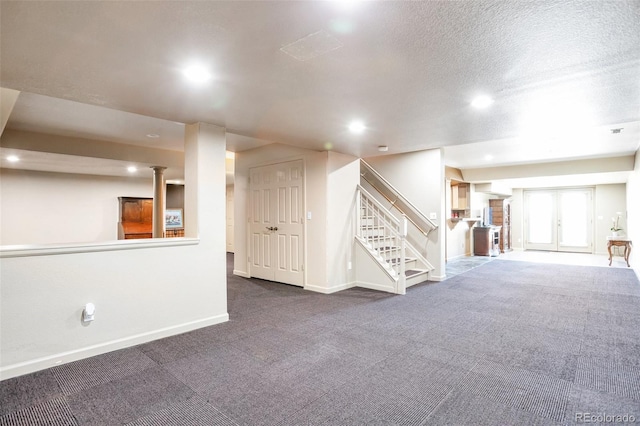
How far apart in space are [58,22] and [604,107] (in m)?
4.34

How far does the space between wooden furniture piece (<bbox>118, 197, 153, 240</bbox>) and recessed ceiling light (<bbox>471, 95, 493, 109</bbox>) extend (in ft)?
25.2

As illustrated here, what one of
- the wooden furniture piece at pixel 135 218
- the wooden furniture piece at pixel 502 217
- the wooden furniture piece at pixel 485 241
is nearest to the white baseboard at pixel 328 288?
the wooden furniture piece at pixel 135 218

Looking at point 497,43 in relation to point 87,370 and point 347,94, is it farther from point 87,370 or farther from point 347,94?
point 87,370

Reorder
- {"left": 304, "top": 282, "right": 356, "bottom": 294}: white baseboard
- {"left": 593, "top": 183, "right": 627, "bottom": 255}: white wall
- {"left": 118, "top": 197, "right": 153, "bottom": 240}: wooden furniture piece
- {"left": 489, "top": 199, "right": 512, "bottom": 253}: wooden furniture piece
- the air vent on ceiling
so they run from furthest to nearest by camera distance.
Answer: {"left": 489, "top": 199, "right": 512, "bottom": 253}: wooden furniture piece, {"left": 593, "top": 183, "right": 627, "bottom": 255}: white wall, {"left": 118, "top": 197, "right": 153, "bottom": 240}: wooden furniture piece, {"left": 304, "top": 282, "right": 356, "bottom": 294}: white baseboard, the air vent on ceiling

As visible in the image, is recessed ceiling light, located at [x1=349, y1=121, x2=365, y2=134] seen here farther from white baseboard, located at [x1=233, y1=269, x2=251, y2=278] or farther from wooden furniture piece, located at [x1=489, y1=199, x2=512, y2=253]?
wooden furniture piece, located at [x1=489, y1=199, x2=512, y2=253]

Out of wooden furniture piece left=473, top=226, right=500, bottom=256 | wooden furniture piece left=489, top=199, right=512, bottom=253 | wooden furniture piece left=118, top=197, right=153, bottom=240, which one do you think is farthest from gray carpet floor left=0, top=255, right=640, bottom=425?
wooden furniture piece left=489, top=199, right=512, bottom=253

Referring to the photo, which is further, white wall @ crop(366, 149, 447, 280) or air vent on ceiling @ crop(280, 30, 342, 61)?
white wall @ crop(366, 149, 447, 280)

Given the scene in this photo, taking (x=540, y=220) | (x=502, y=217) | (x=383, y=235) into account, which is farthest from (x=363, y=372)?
(x=540, y=220)

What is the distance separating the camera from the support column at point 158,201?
22.6 feet

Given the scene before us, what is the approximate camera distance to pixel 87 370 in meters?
2.55

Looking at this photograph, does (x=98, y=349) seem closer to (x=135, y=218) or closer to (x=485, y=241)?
(x=135, y=218)

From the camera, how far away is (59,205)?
7586 millimetres

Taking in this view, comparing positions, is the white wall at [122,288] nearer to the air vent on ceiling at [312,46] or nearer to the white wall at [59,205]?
the air vent on ceiling at [312,46]

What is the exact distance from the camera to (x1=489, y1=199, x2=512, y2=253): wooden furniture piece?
35.5 ft
